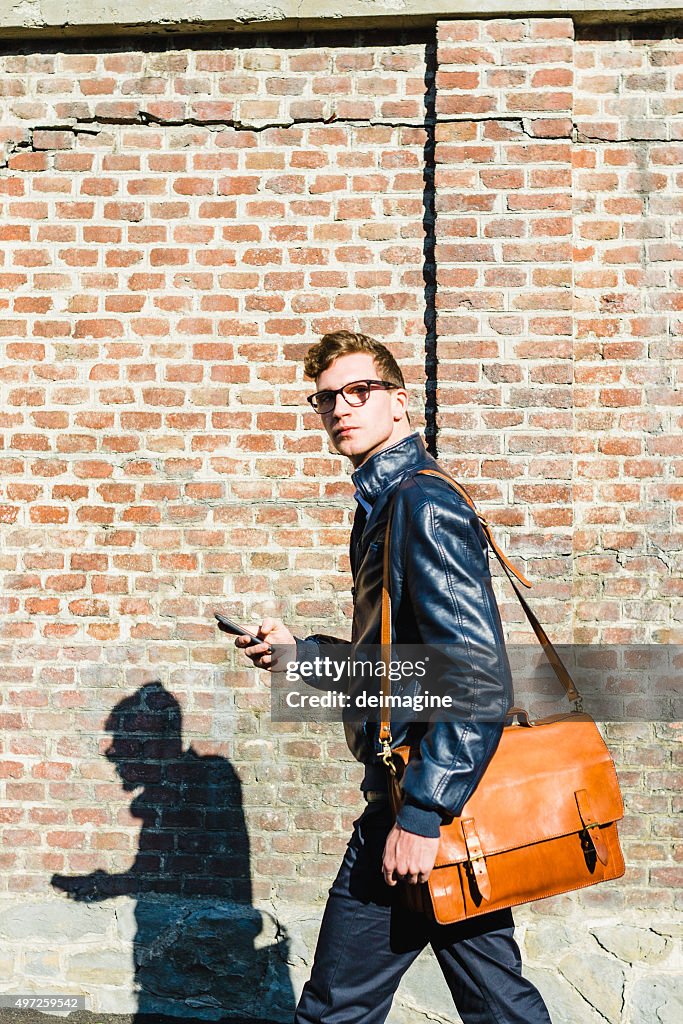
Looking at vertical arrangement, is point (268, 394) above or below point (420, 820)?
above

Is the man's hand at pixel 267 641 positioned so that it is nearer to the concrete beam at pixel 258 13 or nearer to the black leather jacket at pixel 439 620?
the black leather jacket at pixel 439 620

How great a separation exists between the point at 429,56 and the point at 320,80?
42 centimetres

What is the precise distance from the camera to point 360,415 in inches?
98.7

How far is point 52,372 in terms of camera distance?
3.80 m

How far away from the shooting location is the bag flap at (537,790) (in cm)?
221

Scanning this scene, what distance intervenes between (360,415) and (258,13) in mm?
2043

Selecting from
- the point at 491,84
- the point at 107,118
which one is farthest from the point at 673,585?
the point at 107,118

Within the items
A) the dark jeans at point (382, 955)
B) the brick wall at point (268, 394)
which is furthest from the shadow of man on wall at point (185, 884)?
the dark jeans at point (382, 955)

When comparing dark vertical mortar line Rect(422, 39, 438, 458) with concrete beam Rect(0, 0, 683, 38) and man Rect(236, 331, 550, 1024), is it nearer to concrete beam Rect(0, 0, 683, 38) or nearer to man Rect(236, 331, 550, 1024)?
concrete beam Rect(0, 0, 683, 38)

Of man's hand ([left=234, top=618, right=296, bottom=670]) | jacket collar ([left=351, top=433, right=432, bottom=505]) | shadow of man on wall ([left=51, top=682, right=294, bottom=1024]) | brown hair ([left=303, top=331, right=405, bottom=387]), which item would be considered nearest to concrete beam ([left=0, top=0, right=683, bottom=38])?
brown hair ([left=303, top=331, right=405, bottom=387])

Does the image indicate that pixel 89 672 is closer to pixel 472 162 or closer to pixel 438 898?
pixel 438 898

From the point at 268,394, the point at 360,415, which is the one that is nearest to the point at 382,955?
the point at 360,415

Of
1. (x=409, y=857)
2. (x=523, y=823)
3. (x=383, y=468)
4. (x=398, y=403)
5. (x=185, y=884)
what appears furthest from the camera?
(x=185, y=884)

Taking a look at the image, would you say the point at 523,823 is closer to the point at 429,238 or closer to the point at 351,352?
the point at 351,352
